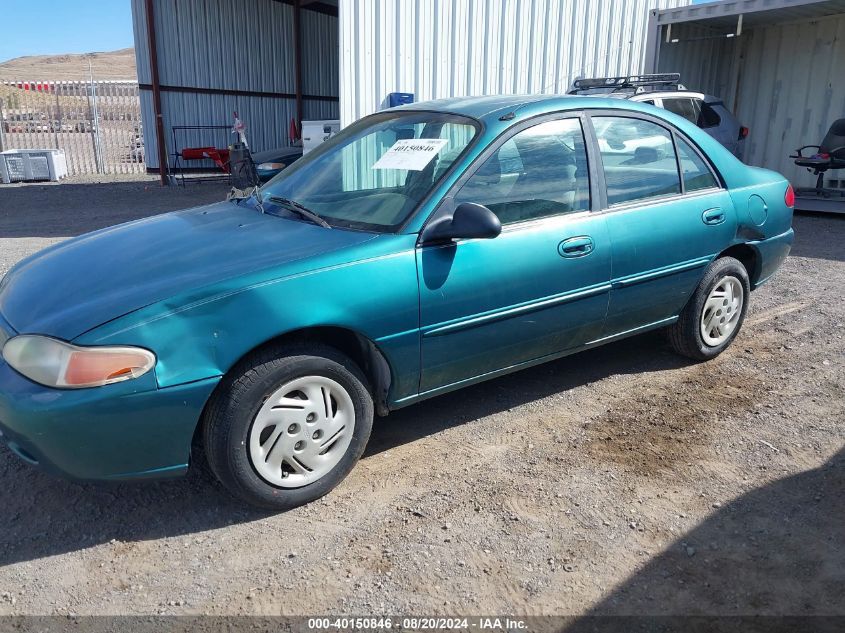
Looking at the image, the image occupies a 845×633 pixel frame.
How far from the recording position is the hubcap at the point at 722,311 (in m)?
4.45

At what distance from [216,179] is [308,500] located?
47.8 feet

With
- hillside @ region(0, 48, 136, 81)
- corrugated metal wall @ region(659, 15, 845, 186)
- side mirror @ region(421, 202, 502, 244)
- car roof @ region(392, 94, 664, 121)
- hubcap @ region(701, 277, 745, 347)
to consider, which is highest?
hillside @ region(0, 48, 136, 81)

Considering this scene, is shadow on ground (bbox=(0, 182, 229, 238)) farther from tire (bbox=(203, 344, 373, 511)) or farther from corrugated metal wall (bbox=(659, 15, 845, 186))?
corrugated metal wall (bbox=(659, 15, 845, 186))

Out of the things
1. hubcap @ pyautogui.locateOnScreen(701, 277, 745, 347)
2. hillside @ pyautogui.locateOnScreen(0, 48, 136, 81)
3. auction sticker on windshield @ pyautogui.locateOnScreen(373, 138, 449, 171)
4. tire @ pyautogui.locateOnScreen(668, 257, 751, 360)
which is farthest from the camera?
hillside @ pyautogui.locateOnScreen(0, 48, 136, 81)

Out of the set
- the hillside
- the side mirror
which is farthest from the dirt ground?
the hillside

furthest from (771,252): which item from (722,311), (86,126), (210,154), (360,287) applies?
(86,126)

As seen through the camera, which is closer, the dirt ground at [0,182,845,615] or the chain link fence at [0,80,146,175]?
the dirt ground at [0,182,845,615]

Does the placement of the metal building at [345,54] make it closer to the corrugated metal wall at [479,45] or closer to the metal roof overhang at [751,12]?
the corrugated metal wall at [479,45]

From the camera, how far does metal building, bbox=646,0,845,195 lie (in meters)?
11.7

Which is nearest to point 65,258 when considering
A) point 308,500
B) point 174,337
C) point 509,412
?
point 174,337

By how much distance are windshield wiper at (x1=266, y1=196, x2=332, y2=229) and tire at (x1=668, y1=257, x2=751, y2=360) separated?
7.67 ft

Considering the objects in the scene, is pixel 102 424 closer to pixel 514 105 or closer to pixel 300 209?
pixel 300 209

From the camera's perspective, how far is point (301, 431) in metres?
2.92

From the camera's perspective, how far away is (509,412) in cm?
391
